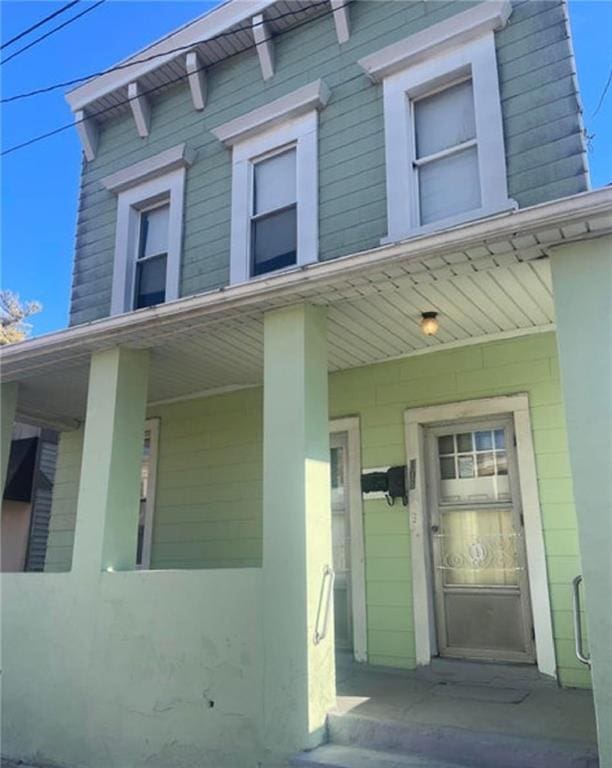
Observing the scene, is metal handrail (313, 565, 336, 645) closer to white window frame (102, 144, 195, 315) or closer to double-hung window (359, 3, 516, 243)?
double-hung window (359, 3, 516, 243)

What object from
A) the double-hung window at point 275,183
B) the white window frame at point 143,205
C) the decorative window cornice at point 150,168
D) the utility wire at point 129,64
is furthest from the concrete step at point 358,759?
the utility wire at point 129,64

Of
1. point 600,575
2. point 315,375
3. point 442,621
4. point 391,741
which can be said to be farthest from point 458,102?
point 391,741

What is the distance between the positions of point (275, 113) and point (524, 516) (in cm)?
420

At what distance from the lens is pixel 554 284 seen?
3.60 meters

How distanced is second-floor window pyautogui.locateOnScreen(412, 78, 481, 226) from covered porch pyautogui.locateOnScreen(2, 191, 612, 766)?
0.89 meters

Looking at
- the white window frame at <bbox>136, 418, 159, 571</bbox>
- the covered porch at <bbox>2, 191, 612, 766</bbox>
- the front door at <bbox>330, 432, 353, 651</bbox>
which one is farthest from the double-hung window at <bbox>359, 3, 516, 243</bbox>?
the white window frame at <bbox>136, 418, 159, 571</bbox>

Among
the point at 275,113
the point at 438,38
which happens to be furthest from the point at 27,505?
the point at 438,38

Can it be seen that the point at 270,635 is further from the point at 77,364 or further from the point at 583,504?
the point at 77,364

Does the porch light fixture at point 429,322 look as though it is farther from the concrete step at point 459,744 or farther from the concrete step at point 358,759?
the concrete step at point 358,759

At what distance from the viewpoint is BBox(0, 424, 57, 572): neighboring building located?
31.4ft

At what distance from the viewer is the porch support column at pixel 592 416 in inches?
120

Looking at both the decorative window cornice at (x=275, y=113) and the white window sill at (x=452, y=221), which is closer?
the white window sill at (x=452, y=221)

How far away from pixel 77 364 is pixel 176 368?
0.89 m

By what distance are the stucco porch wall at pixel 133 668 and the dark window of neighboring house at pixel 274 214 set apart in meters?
2.90
